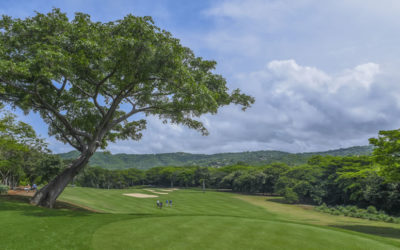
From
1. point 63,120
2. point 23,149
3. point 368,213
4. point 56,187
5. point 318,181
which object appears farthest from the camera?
point 318,181

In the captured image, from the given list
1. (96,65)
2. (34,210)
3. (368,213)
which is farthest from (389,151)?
(368,213)

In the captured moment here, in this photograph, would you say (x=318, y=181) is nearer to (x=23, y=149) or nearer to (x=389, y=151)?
(x=389, y=151)

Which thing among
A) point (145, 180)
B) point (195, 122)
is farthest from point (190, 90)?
point (145, 180)

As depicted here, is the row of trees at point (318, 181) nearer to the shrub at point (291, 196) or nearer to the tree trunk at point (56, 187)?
the shrub at point (291, 196)

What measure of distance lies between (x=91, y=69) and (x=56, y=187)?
417 inches

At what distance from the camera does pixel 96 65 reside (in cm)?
1692

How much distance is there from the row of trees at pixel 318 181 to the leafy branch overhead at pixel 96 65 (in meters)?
20.4

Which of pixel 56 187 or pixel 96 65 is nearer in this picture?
pixel 96 65

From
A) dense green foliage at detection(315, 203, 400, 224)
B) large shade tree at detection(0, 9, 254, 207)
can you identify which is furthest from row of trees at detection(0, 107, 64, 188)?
dense green foliage at detection(315, 203, 400, 224)

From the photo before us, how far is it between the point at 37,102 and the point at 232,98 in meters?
16.9

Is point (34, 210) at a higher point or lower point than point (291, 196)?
higher

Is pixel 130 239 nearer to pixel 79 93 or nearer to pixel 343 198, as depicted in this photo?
pixel 79 93

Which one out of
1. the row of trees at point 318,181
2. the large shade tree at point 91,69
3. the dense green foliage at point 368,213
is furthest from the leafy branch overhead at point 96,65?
the dense green foliage at point 368,213

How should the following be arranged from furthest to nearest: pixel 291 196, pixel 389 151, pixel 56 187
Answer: pixel 291 196
pixel 389 151
pixel 56 187
